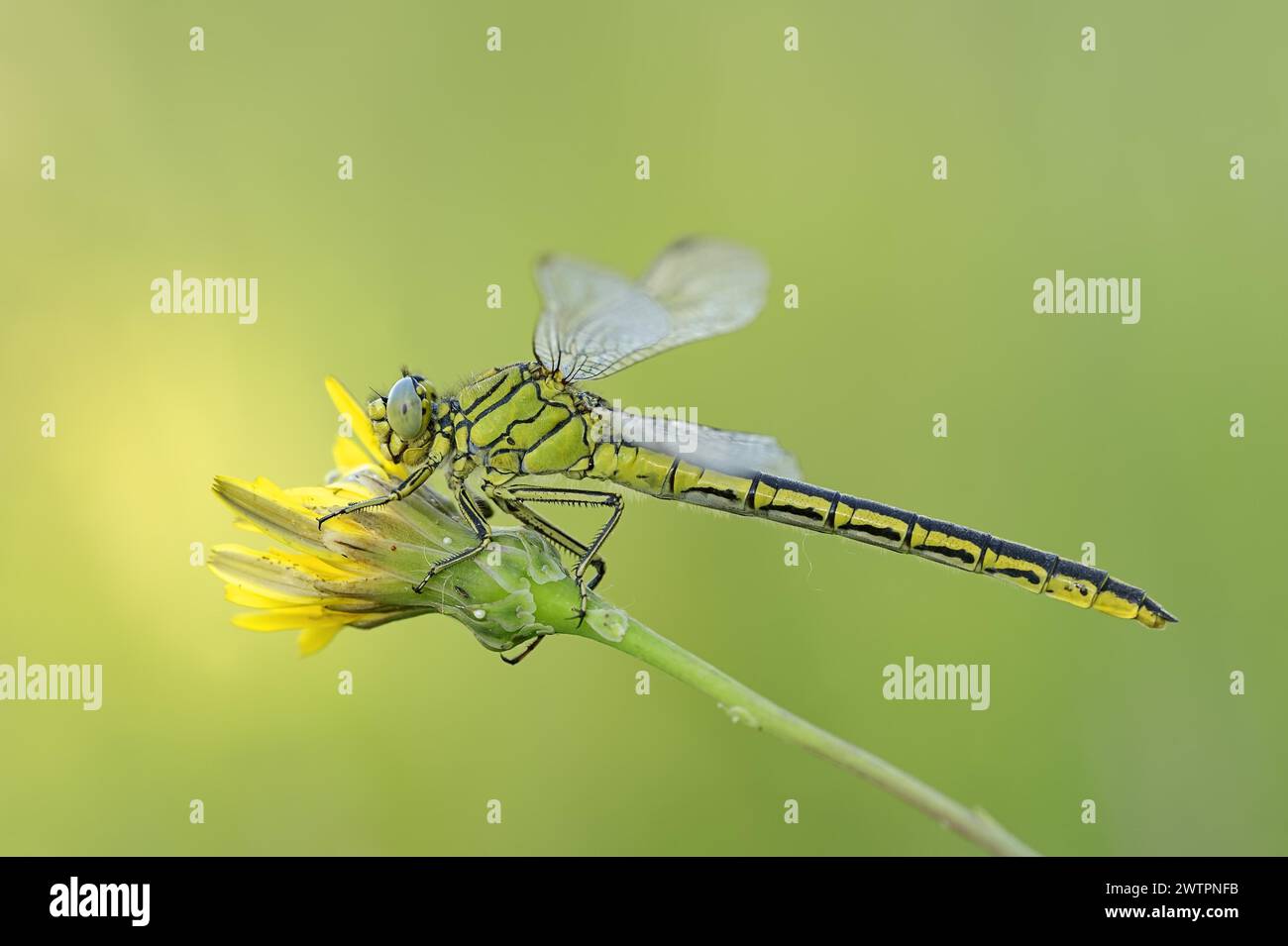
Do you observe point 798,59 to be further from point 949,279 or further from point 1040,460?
point 1040,460

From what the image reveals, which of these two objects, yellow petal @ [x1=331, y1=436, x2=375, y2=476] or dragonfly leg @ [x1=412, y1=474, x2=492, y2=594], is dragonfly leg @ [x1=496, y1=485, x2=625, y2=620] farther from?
yellow petal @ [x1=331, y1=436, x2=375, y2=476]

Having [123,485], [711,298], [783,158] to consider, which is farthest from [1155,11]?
[123,485]

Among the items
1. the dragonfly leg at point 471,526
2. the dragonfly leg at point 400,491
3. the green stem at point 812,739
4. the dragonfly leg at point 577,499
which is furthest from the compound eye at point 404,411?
the green stem at point 812,739

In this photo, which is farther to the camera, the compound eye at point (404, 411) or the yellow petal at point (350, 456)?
the yellow petal at point (350, 456)

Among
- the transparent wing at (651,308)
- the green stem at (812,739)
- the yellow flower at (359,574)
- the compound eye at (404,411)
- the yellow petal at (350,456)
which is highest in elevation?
the transparent wing at (651,308)

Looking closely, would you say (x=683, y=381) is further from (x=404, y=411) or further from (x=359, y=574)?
(x=359, y=574)

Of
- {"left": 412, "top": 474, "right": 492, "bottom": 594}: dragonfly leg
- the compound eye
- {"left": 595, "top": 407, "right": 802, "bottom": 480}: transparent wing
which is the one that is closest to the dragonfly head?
the compound eye

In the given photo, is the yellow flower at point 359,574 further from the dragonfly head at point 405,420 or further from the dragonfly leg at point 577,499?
the dragonfly head at point 405,420
